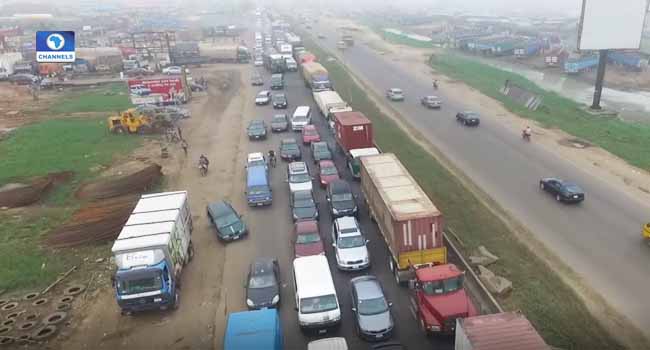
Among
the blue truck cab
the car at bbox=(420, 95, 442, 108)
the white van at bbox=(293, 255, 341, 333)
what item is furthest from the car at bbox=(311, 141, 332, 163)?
the car at bbox=(420, 95, 442, 108)

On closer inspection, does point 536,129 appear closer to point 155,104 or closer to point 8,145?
point 155,104

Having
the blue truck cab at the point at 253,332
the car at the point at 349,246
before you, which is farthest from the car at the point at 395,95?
the blue truck cab at the point at 253,332

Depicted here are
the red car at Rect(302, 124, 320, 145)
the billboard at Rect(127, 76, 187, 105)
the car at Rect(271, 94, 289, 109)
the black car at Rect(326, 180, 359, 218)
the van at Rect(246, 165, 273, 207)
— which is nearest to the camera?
the black car at Rect(326, 180, 359, 218)

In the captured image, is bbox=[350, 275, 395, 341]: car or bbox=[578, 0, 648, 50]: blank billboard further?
bbox=[578, 0, 648, 50]: blank billboard

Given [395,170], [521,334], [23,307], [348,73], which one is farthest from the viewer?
[348,73]

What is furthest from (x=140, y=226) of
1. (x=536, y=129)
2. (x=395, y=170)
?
(x=536, y=129)

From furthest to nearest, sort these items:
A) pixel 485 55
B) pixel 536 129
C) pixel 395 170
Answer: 1. pixel 485 55
2. pixel 536 129
3. pixel 395 170

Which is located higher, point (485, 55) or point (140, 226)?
point (485, 55)

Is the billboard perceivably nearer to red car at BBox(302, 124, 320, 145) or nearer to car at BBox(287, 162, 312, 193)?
red car at BBox(302, 124, 320, 145)
